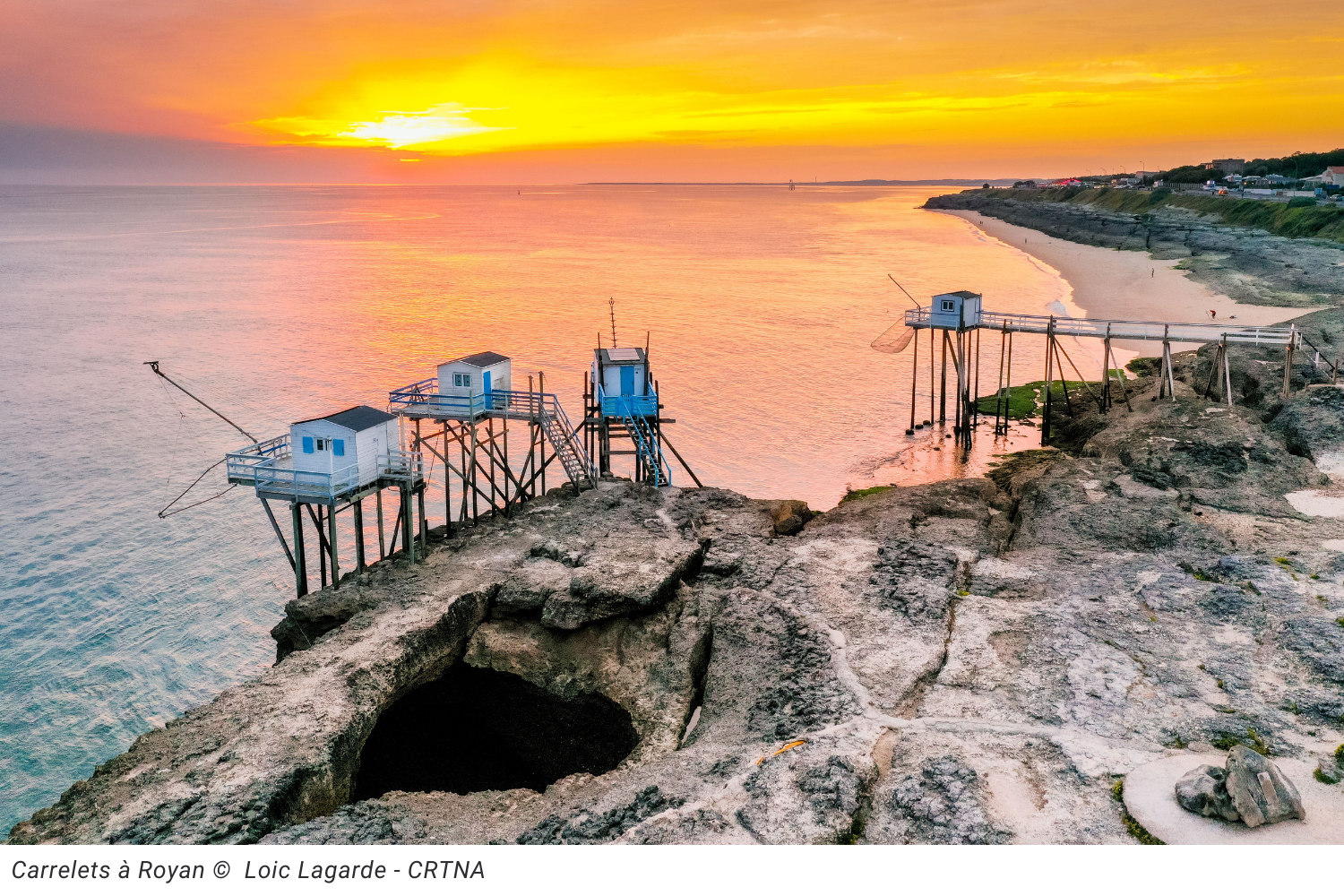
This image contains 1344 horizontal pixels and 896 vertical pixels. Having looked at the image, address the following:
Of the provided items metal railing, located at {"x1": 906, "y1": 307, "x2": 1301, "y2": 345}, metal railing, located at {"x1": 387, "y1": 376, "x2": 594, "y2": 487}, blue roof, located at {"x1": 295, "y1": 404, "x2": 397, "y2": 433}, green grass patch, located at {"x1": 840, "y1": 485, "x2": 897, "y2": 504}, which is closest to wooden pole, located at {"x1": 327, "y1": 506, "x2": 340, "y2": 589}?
blue roof, located at {"x1": 295, "y1": 404, "x2": 397, "y2": 433}

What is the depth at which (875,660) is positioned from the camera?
75.3 feet

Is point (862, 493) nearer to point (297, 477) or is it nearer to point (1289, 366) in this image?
point (1289, 366)

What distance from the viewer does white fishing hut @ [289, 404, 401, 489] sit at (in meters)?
27.9

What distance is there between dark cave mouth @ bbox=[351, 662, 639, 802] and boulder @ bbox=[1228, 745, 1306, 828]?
518 inches

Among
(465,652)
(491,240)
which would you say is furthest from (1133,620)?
(491,240)

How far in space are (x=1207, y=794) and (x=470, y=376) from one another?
2617 cm

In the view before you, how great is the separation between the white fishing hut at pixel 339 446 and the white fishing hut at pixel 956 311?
3016cm

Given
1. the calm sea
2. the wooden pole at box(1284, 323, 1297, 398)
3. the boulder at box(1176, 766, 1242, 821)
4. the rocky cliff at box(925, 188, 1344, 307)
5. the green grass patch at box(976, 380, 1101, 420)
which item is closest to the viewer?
the boulder at box(1176, 766, 1242, 821)

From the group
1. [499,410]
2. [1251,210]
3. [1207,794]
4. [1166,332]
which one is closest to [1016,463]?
[1166,332]

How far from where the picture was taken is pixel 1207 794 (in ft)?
52.9

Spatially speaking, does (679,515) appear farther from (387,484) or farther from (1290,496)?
(1290,496)

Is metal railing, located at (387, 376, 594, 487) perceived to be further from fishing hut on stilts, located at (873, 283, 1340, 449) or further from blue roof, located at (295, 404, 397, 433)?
fishing hut on stilts, located at (873, 283, 1340, 449)
